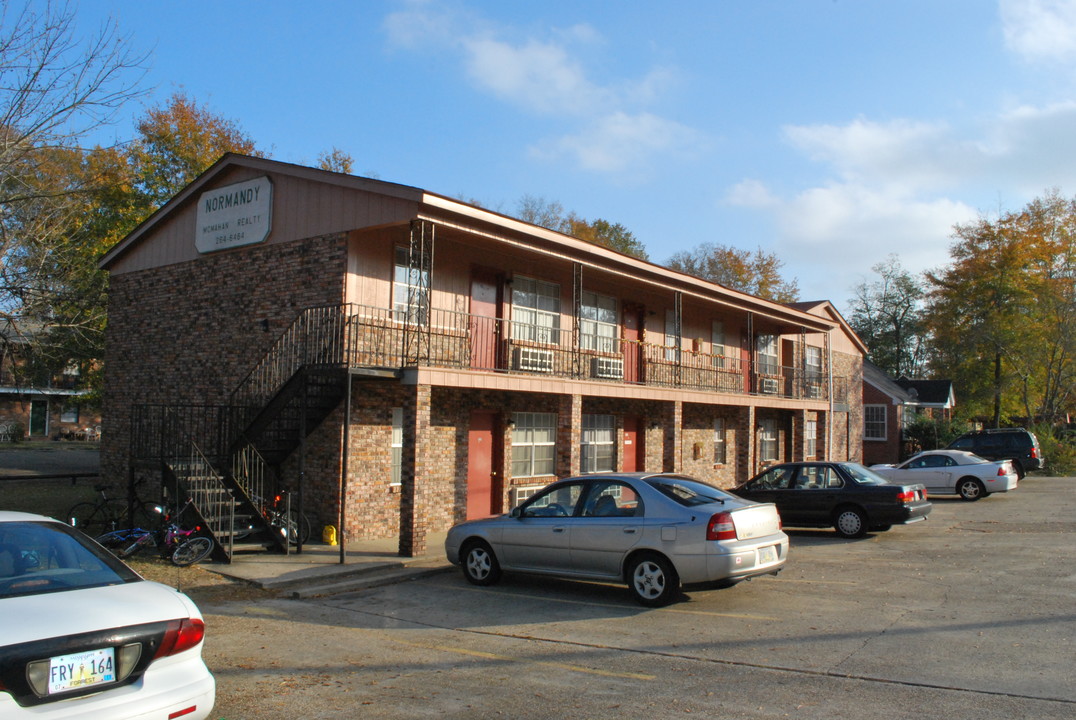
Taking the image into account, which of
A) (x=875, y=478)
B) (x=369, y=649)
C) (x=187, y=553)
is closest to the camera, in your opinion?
(x=369, y=649)

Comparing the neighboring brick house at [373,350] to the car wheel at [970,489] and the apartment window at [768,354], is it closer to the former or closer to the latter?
the apartment window at [768,354]

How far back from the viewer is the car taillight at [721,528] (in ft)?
29.9

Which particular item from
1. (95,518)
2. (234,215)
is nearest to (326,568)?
(95,518)

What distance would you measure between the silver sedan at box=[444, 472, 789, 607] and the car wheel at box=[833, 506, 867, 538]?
5810 millimetres

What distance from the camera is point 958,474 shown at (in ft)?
76.3

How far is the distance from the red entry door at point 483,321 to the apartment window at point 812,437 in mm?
17610

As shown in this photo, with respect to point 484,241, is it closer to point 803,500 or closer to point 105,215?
point 803,500

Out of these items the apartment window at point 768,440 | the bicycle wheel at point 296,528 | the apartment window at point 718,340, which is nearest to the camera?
the bicycle wheel at point 296,528

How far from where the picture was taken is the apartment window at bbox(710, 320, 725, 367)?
84.1ft

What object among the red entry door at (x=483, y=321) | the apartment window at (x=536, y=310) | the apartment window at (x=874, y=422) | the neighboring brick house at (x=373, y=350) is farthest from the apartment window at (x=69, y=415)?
the apartment window at (x=874, y=422)

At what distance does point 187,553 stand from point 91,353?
45.0 feet

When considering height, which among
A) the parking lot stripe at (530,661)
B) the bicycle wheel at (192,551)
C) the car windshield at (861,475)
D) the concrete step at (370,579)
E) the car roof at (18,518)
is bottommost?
the concrete step at (370,579)

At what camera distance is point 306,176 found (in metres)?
15.0

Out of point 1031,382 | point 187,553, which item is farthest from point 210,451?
point 1031,382
